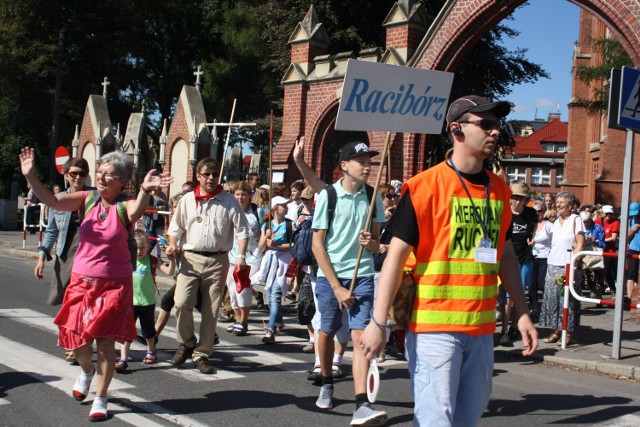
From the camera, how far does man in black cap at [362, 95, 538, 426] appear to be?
3350 millimetres

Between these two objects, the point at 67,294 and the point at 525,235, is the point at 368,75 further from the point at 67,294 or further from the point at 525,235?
the point at 525,235

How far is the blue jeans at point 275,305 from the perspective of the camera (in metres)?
8.59

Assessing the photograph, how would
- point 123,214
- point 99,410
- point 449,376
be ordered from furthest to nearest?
point 123,214
point 99,410
point 449,376

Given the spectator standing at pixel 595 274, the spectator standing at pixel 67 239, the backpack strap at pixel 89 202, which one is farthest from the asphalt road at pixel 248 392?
the spectator standing at pixel 595 274

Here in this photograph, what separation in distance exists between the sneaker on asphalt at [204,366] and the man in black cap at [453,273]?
3.59m

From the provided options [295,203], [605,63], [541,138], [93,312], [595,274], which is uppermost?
[541,138]

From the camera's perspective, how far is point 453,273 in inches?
134

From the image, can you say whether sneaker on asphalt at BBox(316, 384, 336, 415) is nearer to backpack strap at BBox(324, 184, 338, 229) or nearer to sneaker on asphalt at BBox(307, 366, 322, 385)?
sneaker on asphalt at BBox(307, 366, 322, 385)

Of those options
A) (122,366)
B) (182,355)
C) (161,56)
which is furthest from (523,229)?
(161,56)

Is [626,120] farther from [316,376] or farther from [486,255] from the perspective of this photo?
[486,255]

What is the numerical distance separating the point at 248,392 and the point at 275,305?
105 inches

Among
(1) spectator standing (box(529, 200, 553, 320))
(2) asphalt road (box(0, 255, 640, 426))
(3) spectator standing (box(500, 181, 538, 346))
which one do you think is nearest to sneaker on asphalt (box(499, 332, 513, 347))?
(3) spectator standing (box(500, 181, 538, 346))

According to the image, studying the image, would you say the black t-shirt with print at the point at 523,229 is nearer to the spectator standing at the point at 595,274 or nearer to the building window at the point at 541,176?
the spectator standing at the point at 595,274

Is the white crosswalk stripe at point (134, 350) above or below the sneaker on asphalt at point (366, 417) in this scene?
below
